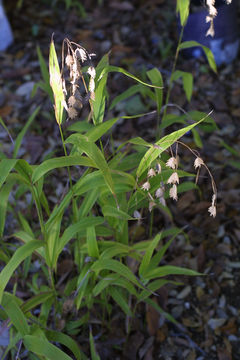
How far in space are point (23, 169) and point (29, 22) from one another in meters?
2.01

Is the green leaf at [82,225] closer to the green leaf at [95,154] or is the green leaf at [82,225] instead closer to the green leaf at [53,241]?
the green leaf at [53,241]

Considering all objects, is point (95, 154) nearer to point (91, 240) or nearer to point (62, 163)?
point (62, 163)

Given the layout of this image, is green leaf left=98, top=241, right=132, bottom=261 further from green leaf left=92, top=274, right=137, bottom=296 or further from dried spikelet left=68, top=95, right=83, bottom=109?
dried spikelet left=68, top=95, right=83, bottom=109

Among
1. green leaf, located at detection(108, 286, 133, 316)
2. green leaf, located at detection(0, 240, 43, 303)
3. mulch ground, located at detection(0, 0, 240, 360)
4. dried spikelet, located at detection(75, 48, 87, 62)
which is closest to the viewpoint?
dried spikelet, located at detection(75, 48, 87, 62)

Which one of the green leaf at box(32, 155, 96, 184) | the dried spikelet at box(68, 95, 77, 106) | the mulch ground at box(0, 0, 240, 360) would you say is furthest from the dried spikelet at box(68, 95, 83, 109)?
the mulch ground at box(0, 0, 240, 360)

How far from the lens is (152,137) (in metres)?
2.07

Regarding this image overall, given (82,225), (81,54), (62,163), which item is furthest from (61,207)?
(81,54)

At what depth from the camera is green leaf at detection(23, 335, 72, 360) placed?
1020mm

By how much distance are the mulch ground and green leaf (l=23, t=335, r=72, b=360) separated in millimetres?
387

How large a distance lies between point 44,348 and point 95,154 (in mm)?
454

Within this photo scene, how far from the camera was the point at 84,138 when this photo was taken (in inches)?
39.6

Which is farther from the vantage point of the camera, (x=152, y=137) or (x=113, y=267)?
(x=152, y=137)

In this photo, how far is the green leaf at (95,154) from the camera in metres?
0.94

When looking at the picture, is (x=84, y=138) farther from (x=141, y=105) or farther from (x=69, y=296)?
(x=141, y=105)
